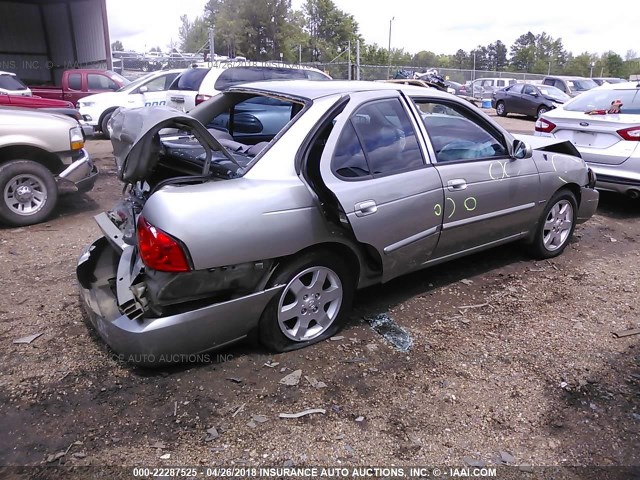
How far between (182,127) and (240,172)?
0.41 metres

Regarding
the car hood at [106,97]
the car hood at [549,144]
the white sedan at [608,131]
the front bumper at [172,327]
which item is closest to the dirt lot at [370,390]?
the front bumper at [172,327]

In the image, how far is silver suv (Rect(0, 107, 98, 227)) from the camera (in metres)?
5.77

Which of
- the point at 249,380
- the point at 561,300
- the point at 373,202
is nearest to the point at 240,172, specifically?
the point at 373,202

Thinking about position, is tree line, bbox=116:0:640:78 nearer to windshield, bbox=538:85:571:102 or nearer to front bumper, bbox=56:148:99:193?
windshield, bbox=538:85:571:102

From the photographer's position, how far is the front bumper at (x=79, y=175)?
20.1 ft

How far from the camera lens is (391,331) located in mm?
3646

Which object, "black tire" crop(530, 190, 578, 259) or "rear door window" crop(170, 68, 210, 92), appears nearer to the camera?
"black tire" crop(530, 190, 578, 259)

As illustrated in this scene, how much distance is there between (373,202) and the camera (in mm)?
3311

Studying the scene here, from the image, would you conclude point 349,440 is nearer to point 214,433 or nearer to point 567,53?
point 214,433

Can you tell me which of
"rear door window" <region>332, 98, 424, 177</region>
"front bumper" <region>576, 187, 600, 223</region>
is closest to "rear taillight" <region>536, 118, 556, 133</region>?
"front bumper" <region>576, 187, 600, 223</region>

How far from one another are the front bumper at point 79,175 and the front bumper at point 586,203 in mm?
5527

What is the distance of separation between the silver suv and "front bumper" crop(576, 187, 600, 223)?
18.2 feet

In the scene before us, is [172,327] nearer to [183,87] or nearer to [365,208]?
[365,208]

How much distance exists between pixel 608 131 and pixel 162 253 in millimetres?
5880
